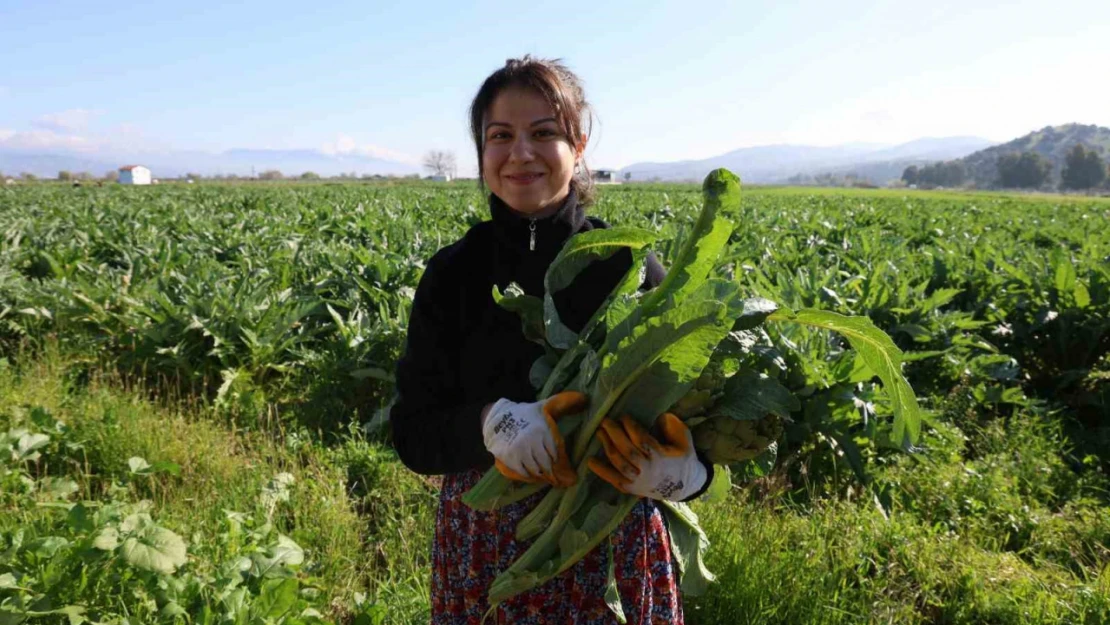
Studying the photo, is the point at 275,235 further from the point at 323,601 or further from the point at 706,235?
the point at 706,235

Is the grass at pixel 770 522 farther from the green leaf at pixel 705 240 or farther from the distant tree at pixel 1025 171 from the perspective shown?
the distant tree at pixel 1025 171

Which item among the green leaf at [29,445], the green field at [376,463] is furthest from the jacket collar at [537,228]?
the green leaf at [29,445]

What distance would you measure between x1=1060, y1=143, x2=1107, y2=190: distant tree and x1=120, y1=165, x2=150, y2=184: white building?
132540 millimetres

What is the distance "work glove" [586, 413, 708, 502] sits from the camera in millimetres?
1191

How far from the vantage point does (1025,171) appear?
11025 cm

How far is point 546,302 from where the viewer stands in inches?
49.9

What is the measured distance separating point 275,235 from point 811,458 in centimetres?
758

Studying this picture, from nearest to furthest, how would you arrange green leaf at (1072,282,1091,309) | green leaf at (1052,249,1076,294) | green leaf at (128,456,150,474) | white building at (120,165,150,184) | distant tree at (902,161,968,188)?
green leaf at (128,456,150,474)
green leaf at (1072,282,1091,309)
green leaf at (1052,249,1076,294)
white building at (120,165,150,184)
distant tree at (902,161,968,188)

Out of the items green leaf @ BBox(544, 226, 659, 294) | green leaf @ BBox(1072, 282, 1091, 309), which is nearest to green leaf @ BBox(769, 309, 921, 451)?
green leaf @ BBox(544, 226, 659, 294)

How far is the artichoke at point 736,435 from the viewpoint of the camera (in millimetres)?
1239

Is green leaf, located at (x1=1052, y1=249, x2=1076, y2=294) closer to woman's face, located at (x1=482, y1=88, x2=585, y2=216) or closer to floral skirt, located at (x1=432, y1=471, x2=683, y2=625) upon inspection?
floral skirt, located at (x1=432, y1=471, x2=683, y2=625)

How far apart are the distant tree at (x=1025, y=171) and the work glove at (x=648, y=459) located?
134 m

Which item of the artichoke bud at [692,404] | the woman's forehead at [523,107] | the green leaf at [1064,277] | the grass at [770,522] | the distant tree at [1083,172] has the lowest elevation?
the grass at [770,522]

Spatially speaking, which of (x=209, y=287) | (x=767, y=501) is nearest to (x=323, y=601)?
(x=767, y=501)
